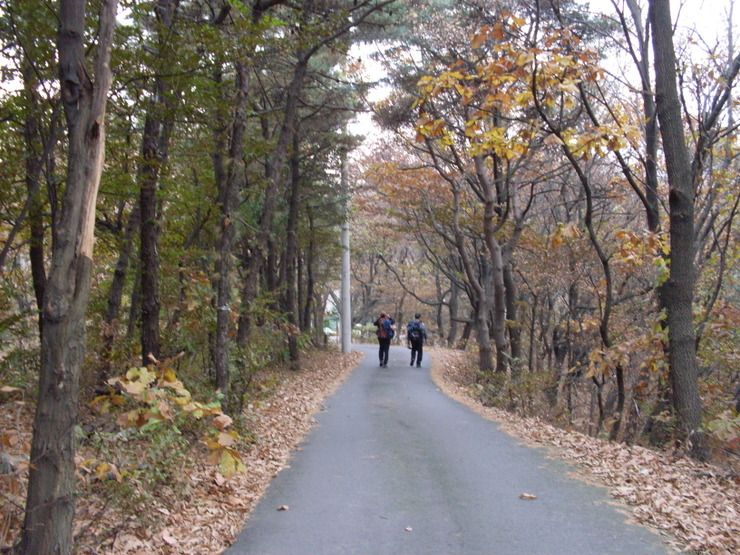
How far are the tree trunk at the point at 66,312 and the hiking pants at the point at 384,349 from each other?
19430 millimetres

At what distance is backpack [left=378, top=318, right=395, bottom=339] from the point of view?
74.8ft

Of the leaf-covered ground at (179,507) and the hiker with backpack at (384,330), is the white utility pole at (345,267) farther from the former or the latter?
the leaf-covered ground at (179,507)

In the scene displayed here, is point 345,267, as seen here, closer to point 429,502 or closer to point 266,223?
point 266,223

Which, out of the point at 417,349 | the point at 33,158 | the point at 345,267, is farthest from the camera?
the point at 345,267

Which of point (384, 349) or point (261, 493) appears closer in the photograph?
point (261, 493)

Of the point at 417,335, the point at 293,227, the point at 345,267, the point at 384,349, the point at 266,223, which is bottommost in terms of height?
the point at 384,349

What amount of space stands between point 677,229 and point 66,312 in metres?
→ 8.61

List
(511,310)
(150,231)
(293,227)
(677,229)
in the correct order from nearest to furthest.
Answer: (150,231)
(677,229)
(293,227)
(511,310)

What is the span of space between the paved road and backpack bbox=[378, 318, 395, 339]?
11493 mm

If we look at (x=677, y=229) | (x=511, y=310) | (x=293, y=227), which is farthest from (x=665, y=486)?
(x=511, y=310)

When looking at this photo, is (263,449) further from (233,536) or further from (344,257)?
(344,257)

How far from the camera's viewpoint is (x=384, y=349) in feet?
77.1

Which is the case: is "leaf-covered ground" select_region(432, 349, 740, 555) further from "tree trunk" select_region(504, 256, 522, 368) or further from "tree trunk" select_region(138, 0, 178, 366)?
"tree trunk" select_region(504, 256, 522, 368)

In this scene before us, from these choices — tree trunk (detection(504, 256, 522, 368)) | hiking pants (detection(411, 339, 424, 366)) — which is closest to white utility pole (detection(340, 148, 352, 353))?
hiking pants (detection(411, 339, 424, 366))
